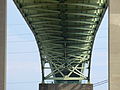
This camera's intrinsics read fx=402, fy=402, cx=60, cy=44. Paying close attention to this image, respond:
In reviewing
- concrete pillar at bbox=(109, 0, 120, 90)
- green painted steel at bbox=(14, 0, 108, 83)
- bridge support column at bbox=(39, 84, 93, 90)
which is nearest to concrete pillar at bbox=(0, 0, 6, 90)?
concrete pillar at bbox=(109, 0, 120, 90)

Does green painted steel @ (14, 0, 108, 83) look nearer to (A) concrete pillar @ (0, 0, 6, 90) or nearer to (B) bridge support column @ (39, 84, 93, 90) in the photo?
(B) bridge support column @ (39, 84, 93, 90)

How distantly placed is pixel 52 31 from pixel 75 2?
13.9 m

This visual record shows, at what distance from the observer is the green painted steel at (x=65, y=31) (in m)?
43.0

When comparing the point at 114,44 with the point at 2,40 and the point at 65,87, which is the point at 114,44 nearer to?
the point at 2,40

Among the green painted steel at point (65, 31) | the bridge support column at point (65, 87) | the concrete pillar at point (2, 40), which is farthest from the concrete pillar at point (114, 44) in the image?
the bridge support column at point (65, 87)

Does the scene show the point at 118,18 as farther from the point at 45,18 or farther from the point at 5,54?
the point at 45,18

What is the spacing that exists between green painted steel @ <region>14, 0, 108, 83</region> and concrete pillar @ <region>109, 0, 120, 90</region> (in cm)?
2431

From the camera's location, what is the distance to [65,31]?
55906mm

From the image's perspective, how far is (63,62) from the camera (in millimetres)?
74250

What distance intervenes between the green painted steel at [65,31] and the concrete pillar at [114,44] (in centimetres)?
2431

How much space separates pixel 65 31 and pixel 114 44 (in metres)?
41.4

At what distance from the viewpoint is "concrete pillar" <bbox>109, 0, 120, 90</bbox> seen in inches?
560

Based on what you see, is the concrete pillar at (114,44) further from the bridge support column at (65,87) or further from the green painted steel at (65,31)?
the bridge support column at (65,87)

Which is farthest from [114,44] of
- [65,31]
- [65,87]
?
[65,87]
